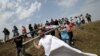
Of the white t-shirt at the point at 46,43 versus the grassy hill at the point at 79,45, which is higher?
the white t-shirt at the point at 46,43

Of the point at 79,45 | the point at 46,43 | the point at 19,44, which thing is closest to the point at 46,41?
the point at 46,43

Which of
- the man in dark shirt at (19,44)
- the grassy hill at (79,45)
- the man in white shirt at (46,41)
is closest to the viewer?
the man in white shirt at (46,41)

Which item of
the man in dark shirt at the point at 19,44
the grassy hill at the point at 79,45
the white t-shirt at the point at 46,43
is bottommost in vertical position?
the grassy hill at the point at 79,45

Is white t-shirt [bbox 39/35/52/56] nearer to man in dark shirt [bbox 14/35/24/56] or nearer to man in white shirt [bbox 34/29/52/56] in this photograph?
man in white shirt [bbox 34/29/52/56]

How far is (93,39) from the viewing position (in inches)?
1240

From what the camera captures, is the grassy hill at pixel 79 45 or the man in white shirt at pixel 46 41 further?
the grassy hill at pixel 79 45

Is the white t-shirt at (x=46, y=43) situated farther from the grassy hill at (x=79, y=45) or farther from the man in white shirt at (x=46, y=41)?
the grassy hill at (x=79, y=45)

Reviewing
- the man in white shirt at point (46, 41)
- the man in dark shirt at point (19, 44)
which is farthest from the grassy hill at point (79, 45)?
the man in white shirt at point (46, 41)

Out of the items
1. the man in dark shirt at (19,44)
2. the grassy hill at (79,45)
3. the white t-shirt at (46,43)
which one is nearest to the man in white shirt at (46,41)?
the white t-shirt at (46,43)

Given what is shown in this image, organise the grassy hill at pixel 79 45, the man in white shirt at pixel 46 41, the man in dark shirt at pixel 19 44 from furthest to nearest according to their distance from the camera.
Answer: the grassy hill at pixel 79 45, the man in dark shirt at pixel 19 44, the man in white shirt at pixel 46 41

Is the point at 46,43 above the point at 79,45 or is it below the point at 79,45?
above

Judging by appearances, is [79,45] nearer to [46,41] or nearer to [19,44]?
[19,44]

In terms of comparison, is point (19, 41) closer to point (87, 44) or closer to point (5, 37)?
point (87, 44)

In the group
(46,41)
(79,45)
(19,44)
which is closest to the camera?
(46,41)
